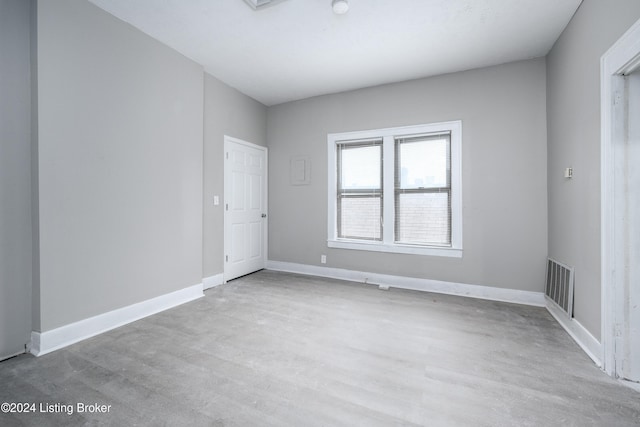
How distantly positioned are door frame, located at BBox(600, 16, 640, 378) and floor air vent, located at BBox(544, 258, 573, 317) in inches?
26.6

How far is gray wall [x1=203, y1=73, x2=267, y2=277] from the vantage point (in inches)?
150

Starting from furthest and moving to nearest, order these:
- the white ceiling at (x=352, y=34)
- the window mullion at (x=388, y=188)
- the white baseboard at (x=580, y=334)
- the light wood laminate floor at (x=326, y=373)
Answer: the window mullion at (x=388, y=188), the white ceiling at (x=352, y=34), the white baseboard at (x=580, y=334), the light wood laminate floor at (x=326, y=373)

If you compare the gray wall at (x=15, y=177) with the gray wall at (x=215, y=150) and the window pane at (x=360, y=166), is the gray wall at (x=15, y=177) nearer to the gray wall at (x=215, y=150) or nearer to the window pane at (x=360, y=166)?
the gray wall at (x=215, y=150)

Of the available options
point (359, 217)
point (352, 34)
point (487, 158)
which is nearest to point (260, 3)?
point (352, 34)

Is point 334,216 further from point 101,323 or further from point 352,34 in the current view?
point 101,323

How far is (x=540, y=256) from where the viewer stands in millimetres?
3270

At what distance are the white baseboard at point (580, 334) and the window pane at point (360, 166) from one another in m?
2.53

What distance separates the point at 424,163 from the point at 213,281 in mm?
3421

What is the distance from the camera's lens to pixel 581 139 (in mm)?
2387

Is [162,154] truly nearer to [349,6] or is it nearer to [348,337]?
[349,6]

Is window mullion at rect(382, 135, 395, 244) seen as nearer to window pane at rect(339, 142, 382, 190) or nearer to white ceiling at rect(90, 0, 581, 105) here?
window pane at rect(339, 142, 382, 190)

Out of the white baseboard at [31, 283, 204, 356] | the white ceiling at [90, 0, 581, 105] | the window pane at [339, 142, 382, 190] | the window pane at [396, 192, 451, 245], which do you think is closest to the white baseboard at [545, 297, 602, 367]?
the window pane at [396, 192, 451, 245]

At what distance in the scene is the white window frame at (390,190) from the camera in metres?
3.66

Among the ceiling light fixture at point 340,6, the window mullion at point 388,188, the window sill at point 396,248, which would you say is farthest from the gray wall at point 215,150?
the window mullion at point 388,188
